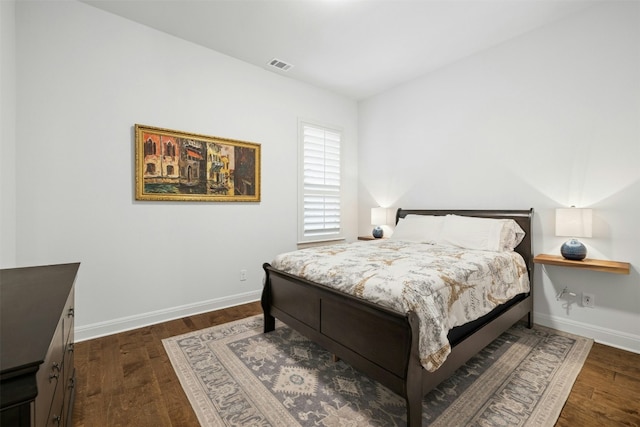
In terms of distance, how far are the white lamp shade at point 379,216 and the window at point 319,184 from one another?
612 mm

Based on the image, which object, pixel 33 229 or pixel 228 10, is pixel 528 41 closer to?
pixel 228 10

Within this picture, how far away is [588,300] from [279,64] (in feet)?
13.8

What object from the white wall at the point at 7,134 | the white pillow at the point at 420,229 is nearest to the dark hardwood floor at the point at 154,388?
the white wall at the point at 7,134

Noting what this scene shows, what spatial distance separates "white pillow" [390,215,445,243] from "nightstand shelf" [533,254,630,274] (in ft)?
3.19

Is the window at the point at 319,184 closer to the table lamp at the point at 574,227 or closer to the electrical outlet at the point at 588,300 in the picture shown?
the table lamp at the point at 574,227

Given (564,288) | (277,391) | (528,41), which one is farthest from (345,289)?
(528,41)

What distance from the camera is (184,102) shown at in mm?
3166

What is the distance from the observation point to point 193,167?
3.21 m

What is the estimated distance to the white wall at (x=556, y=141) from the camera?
2498mm

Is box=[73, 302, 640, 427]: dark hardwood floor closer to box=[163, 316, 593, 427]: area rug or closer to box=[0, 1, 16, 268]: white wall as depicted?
box=[163, 316, 593, 427]: area rug

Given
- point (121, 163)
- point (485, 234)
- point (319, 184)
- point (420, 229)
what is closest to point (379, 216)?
point (420, 229)

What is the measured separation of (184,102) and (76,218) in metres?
1.57

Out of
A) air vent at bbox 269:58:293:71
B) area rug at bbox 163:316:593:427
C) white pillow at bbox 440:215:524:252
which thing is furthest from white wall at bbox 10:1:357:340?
white pillow at bbox 440:215:524:252

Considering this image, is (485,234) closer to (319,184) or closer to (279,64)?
(319,184)
